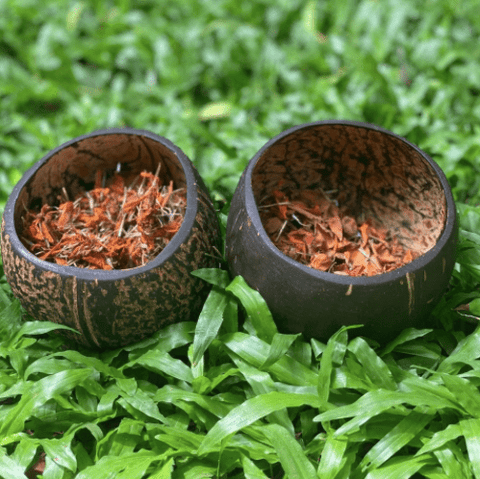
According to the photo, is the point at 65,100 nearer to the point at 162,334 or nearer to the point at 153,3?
the point at 153,3

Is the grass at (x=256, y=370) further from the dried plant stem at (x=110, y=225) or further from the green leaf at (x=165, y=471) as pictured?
the dried plant stem at (x=110, y=225)

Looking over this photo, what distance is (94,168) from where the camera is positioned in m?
2.17

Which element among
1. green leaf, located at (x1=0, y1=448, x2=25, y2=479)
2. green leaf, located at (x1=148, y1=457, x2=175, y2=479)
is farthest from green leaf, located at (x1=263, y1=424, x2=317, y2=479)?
green leaf, located at (x1=0, y1=448, x2=25, y2=479)

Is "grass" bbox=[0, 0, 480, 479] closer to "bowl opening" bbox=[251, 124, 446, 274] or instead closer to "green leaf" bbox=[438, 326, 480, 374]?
"green leaf" bbox=[438, 326, 480, 374]

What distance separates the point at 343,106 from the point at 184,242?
4.98ft

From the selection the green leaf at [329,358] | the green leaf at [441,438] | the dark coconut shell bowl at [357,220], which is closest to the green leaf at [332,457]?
the green leaf at [329,358]

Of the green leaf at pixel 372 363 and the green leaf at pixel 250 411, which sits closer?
the green leaf at pixel 250 411

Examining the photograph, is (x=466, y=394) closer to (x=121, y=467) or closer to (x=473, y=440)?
(x=473, y=440)

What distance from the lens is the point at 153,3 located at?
3.71 m

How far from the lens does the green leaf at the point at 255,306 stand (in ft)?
5.67

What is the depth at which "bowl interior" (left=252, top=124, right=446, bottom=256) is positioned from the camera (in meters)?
1.95

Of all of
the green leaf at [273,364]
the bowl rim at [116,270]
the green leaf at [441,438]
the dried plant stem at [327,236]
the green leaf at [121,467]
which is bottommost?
the green leaf at [121,467]

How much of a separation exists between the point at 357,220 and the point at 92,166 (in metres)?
1.06

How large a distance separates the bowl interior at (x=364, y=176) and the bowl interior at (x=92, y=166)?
0.37m
